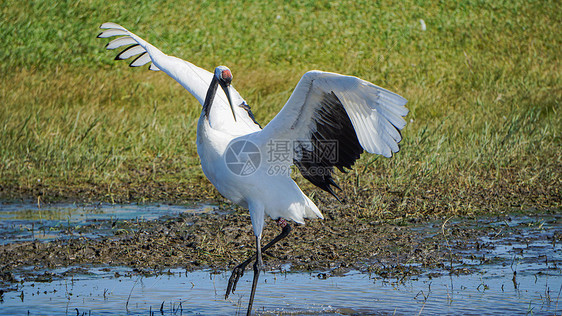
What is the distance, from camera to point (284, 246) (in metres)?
5.61

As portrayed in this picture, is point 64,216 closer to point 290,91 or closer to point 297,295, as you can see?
point 297,295

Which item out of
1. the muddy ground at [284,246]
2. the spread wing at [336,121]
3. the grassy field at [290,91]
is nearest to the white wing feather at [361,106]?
the spread wing at [336,121]

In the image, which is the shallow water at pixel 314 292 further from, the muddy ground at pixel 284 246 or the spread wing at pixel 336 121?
the spread wing at pixel 336 121

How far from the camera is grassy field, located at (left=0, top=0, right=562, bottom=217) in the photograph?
728 cm

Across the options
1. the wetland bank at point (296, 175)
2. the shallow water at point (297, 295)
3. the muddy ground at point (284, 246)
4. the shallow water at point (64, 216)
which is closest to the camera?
the shallow water at point (297, 295)

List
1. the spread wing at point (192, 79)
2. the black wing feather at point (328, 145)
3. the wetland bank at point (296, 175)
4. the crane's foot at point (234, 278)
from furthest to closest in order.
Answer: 1. the spread wing at point (192, 79)
2. the wetland bank at point (296, 175)
3. the crane's foot at point (234, 278)
4. the black wing feather at point (328, 145)

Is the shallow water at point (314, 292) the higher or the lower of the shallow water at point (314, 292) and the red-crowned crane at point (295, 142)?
the lower

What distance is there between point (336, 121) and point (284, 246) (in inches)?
57.2

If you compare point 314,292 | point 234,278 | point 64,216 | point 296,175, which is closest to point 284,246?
point 234,278

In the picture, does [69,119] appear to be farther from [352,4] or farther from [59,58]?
[352,4]

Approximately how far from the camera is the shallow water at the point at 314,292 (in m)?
4.34

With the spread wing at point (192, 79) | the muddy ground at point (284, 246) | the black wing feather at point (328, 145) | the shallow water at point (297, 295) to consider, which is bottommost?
the shallow water at point (297, 295)

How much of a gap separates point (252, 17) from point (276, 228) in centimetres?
1038

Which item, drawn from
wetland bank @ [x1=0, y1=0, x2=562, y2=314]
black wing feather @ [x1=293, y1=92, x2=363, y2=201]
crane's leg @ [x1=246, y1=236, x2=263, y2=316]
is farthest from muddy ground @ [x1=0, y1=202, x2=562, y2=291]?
black wing feather @ [x1=293, y1=92, x2=363, y2=201]
